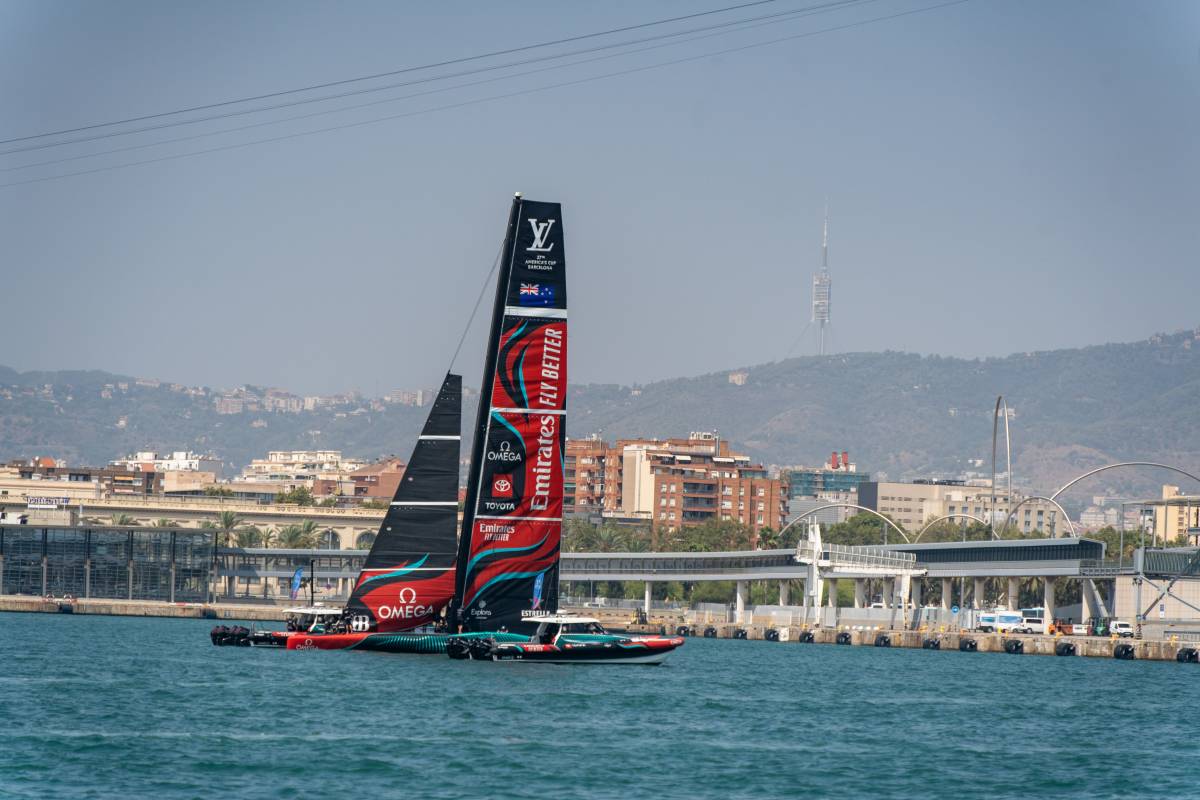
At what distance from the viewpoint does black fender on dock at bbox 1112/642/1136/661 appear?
98.8m

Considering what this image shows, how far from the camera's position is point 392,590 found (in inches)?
2682

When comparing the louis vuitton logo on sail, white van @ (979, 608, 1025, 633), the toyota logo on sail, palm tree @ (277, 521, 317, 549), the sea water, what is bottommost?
white van @ (979, 608, 1025, 633)

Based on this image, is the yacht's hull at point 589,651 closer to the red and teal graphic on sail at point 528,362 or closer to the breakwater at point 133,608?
the red and teal graphic on sail at point 528,362

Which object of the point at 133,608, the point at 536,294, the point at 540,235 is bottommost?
the point at 133,608

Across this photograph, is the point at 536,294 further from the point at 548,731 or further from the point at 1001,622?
the point at 1001,622

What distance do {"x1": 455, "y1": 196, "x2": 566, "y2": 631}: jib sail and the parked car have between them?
53.1 metres

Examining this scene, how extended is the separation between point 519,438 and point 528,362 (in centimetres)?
284

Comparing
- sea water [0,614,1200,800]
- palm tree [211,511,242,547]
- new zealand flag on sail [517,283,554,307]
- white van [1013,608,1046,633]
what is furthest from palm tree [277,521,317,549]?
new zealand flag on sail [517,283,554,307]

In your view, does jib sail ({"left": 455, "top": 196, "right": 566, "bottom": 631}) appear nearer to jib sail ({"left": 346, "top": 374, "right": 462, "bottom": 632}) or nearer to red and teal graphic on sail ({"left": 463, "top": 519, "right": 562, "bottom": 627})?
red and teal graphic on sail ({"left": 463, "top": 519, "right": 562, "bottom": 627})

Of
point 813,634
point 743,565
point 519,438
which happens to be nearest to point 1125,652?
point 813,634

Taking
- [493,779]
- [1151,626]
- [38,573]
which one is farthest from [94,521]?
[493,779]

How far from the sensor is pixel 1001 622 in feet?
391

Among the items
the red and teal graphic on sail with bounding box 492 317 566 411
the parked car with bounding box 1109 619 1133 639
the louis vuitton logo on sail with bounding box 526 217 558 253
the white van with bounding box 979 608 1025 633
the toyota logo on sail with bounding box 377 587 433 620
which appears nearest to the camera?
the red and teal graphic on sail with bounding box 492 317 566 411

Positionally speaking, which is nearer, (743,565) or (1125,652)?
(1125,652)
